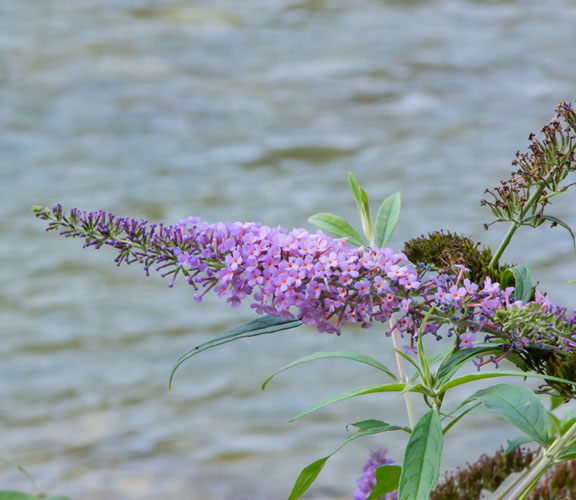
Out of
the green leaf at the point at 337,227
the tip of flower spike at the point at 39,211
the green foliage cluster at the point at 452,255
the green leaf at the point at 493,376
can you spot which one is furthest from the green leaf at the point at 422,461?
the tip of flower spike at the point at 39,211

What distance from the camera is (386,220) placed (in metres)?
0.88

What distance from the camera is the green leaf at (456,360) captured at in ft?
2.19

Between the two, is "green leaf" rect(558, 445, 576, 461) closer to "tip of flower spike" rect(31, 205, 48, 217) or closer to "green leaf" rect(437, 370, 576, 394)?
"green leaf" rect(437, 370, 576, 394)

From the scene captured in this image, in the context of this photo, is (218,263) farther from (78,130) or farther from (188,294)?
(78,130)

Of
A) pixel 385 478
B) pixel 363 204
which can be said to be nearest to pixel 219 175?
pixel 363 204

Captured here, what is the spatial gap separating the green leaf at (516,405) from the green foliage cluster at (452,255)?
0.10 m

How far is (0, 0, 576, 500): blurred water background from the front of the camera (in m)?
2.63

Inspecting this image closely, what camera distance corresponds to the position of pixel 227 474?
246cm

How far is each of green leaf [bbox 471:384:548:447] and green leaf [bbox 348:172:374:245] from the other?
256 millimetres

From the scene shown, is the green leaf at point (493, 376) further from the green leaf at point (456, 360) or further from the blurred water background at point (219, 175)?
the blurred water background at point (219, 175)

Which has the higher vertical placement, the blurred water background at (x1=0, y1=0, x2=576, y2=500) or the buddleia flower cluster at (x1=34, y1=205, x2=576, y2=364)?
the buddleia flower cluster at (x1=34, y1=205, x2=576, y2=364)

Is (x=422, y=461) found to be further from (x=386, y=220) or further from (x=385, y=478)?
(x=386, y=220)

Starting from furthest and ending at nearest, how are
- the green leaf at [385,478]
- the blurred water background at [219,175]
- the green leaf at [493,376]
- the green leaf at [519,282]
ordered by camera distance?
the blurred water background at [219,175] < the green leaf at [385,478] < the green leaf at [519,282] < the green leaf at [493,376]

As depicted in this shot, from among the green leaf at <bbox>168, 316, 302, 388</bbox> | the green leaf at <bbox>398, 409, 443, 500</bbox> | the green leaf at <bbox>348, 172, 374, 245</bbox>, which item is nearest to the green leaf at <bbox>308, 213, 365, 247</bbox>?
the green leaf at <bbox>348, 172, 374, 245</bbox>
